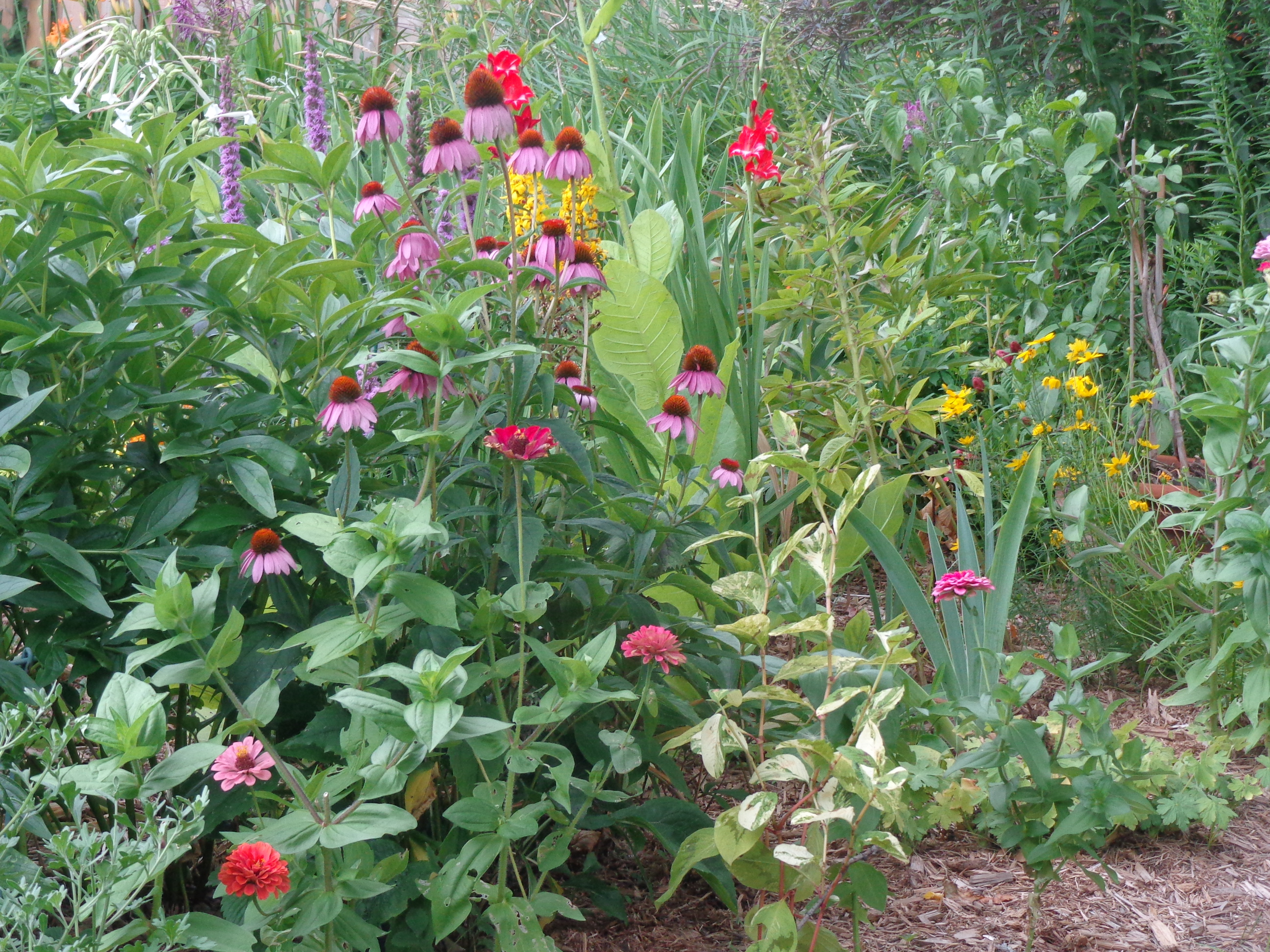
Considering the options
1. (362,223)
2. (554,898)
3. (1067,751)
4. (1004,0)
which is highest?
(1004,0)

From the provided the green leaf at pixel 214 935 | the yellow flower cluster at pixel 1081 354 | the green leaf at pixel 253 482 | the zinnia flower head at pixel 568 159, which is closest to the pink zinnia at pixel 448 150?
the zinnia flower head at pixel 568 159

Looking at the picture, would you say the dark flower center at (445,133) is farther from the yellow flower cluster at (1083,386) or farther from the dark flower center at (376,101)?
the yellow flower cluster at (1083,386)

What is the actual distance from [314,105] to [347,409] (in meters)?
1.20

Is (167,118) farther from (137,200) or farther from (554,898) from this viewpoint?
(554,898)

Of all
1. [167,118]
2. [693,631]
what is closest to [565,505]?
[693,631]

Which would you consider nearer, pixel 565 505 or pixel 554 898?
pixel 554 898

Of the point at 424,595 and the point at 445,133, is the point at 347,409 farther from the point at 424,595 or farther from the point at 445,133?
the point at 445,133

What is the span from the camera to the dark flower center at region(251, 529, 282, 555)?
4.05 ft

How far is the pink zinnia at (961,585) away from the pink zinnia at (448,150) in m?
0.89

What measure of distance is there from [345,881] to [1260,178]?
10.9ft

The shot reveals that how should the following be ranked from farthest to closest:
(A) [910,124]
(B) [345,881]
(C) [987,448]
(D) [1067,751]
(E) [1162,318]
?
(A) [910,124]
(E) [1162,318]
(C) [987,448]
(D) [1067,751]
(B) [345,881]

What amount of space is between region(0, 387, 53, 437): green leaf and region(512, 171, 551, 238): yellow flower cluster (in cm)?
129

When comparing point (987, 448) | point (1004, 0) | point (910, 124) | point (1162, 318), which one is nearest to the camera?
point (987, 448)

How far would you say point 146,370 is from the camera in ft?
4.89
